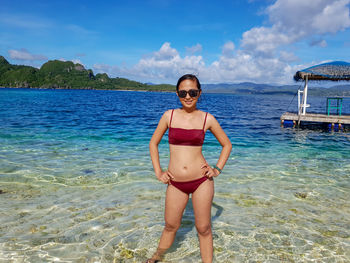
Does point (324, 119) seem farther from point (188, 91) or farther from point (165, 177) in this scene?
point (165, 177)

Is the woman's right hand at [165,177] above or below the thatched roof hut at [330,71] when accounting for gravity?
below

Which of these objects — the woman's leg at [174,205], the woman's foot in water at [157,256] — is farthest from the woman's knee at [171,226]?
the woman's foot in water at [157,256]

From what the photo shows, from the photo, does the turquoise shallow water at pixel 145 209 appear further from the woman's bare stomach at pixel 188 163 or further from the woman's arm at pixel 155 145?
the woman's bare stomach at pixel 188 163

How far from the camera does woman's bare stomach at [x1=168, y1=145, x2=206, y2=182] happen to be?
10.8ft

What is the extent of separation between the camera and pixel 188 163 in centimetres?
330

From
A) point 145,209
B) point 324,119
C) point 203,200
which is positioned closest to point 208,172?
point 203,200

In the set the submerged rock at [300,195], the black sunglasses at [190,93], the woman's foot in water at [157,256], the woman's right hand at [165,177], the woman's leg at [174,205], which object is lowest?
the submerged rock at [300,195]

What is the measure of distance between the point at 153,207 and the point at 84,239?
1918 millimetres

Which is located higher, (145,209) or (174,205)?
(174,205)

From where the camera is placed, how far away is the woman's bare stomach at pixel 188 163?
330 cm

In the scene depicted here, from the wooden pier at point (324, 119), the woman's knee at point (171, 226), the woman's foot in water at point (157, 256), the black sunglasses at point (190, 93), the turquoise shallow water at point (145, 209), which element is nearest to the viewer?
the black sunglasses at point (190, 93)

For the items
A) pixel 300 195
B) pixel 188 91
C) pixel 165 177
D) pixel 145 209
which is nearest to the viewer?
pixel 188 91

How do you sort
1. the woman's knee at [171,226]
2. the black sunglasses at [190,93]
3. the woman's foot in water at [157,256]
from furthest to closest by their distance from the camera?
1. the woman's foot in water at [157,256]
2. the woman's knee at [171,226]
3. the black sunglasses at [190,93]

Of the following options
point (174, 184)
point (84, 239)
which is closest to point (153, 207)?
point (84, 239)
